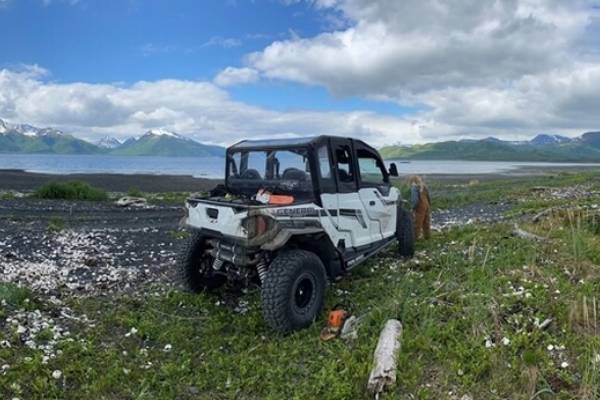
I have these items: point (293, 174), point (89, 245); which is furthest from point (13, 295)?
point (89, 245)

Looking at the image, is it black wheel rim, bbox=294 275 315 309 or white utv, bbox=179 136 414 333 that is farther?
black wheel rim, bbox=294 275 315 309

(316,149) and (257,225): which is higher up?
(316,149)

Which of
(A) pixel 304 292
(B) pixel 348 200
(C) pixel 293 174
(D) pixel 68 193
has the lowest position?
(A) pixel 304 292

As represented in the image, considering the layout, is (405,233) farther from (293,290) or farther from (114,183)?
(114,183)

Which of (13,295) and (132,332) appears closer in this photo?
(132,332)

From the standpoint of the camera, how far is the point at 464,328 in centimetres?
678

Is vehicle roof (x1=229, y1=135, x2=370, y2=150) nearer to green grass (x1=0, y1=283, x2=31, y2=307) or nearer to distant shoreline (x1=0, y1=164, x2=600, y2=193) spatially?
green grass (x1=0, y1=283, x2=31, y2=307)

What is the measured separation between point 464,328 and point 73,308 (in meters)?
6.68

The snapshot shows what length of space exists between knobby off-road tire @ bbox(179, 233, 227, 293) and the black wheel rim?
2402mm

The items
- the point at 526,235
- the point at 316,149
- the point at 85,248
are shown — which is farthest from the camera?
the point at 85,248

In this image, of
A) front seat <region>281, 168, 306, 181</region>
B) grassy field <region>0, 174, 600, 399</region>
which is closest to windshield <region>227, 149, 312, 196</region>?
front seat <region>281, 168, 306, 181</region>

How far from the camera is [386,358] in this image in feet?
19.4

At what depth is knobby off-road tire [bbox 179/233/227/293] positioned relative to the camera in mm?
9087

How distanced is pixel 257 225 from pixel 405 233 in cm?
543
